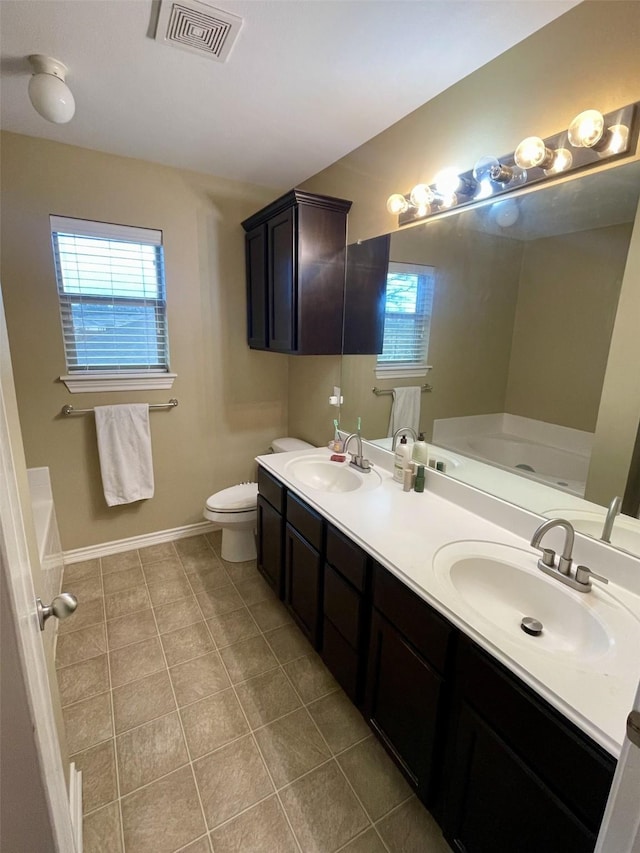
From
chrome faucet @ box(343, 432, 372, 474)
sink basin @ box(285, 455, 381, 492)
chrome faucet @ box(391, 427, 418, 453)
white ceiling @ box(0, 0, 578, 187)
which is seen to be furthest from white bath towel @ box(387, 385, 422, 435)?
white ceiling @ box(0, 0, 578, 187)

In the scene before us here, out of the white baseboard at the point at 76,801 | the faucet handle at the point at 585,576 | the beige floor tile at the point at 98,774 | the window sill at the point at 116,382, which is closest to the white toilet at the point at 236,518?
the window sill at the point at 116,382

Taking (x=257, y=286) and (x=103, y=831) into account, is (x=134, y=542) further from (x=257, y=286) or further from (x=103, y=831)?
(x=257, y=286)

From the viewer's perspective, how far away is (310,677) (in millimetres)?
1821

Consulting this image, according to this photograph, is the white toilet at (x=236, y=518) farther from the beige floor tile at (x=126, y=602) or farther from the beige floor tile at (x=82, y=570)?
the beige floor tile at (x=82, y=570)

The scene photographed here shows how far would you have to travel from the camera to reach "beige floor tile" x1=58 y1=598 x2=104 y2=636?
2096 millimetres

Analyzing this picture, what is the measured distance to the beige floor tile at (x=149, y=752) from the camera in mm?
1408

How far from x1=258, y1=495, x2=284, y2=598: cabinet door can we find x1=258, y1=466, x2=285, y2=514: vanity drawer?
0.04 m

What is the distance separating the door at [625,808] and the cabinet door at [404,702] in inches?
20.4

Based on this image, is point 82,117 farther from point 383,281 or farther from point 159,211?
point 383,281

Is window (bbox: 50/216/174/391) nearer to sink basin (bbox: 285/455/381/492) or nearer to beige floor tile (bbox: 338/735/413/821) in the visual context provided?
sink basin (bbox: 285/455/381/492)

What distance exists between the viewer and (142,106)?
1.82 metres

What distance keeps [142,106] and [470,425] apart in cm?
206

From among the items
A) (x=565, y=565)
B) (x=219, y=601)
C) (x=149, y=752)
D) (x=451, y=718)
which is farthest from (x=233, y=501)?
(x=565, y=565)

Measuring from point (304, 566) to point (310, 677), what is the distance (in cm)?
50
